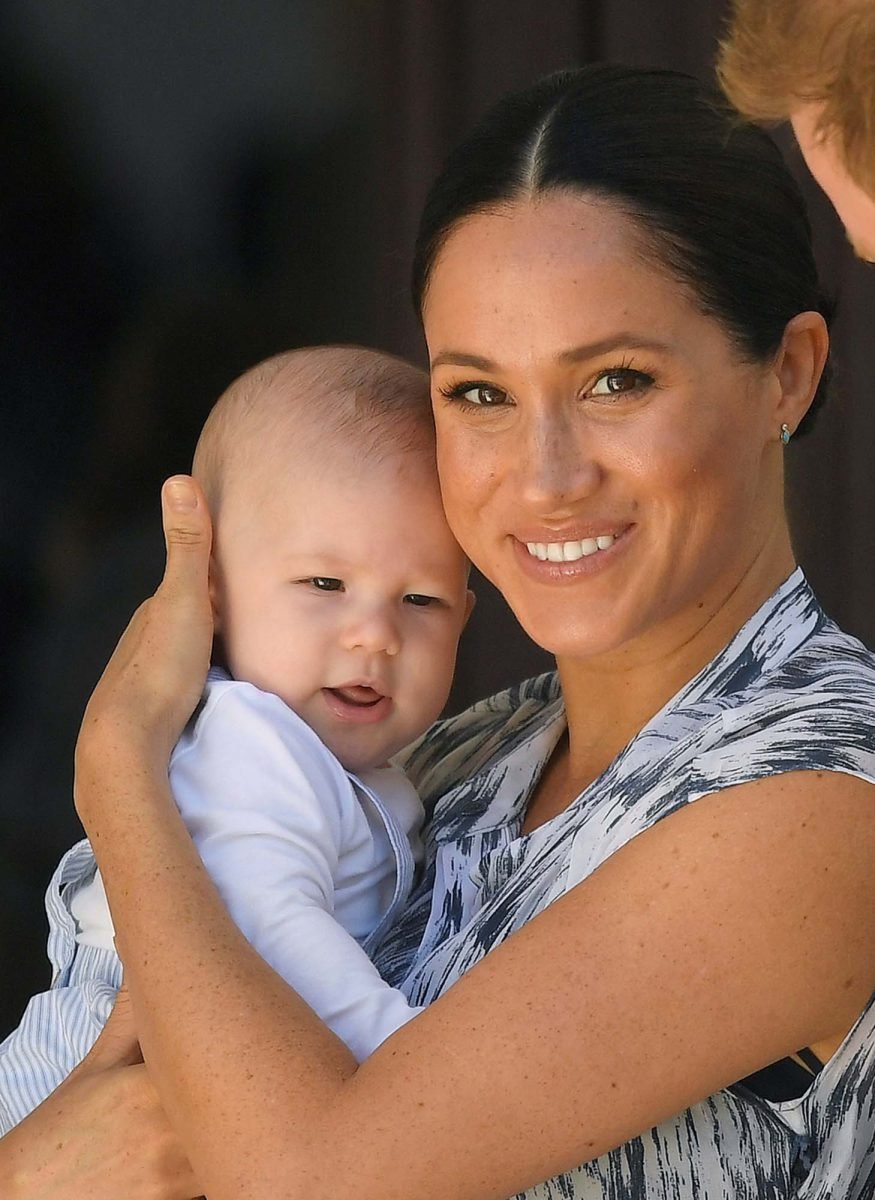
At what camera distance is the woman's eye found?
1.94 metres

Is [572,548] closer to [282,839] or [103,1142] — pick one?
[282,839]

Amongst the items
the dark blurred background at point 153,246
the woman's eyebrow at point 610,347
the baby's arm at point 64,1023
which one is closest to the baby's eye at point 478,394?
the woman's eyebrow at point 610,347

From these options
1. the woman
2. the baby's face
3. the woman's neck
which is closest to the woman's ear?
the woman

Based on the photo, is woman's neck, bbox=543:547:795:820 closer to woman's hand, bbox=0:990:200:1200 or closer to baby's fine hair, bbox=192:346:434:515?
baby's fine hair, bbox=192:346:434:515

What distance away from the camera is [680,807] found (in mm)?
1625

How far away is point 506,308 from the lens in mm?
1951

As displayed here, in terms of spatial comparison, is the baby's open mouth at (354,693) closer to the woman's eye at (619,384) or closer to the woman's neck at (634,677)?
the woman's neck at (634,677)

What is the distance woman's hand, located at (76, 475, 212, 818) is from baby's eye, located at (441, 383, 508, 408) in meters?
0.33

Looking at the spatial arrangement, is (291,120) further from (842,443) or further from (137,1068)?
(137,1068)

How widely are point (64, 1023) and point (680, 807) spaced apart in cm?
92

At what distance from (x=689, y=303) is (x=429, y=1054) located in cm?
87

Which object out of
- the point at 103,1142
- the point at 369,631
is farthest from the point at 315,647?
the point at 103,1142

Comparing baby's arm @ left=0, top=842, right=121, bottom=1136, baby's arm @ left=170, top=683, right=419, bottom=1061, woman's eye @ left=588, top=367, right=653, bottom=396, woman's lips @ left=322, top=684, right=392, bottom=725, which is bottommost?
baby's arm @ left=0, top=842, right=121, bottom=1136

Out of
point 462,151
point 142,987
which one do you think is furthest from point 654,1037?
point 462,151
